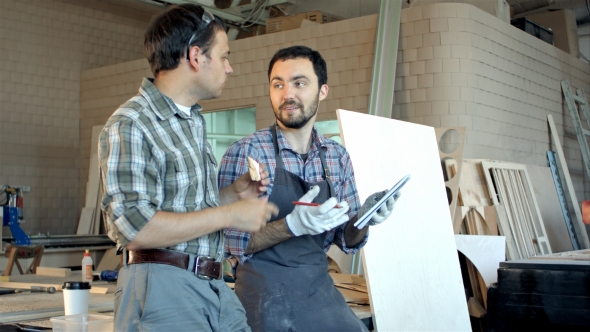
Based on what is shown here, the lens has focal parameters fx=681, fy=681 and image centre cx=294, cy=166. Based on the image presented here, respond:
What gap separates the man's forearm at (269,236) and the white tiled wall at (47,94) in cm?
754

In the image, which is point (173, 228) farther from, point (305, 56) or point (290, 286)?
point (305, 56)

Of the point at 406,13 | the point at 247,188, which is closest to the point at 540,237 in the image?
the point at 406,13

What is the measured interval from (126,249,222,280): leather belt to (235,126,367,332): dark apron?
2.82ft

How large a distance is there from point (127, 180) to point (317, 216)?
0.90 meters

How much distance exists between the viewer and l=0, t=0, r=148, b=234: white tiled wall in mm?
9461

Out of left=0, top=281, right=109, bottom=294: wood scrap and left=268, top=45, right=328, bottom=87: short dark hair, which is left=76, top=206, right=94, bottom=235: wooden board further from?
left=268, top=45, right=328, bottom=87: short dark hair

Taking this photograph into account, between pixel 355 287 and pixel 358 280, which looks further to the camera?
pixel 358 280

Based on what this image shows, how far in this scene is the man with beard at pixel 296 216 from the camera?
277cm

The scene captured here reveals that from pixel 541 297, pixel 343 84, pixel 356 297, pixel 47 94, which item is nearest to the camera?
pixel 541 297

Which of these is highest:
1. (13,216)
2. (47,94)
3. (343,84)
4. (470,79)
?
(47,94)

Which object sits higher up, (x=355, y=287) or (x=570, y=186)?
(x=570, y=186)

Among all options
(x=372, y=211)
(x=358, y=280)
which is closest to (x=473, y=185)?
(x=358, y=280)

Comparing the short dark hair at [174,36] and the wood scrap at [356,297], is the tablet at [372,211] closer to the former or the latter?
the short dark hair at [174,36]

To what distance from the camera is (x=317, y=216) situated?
251 cm
